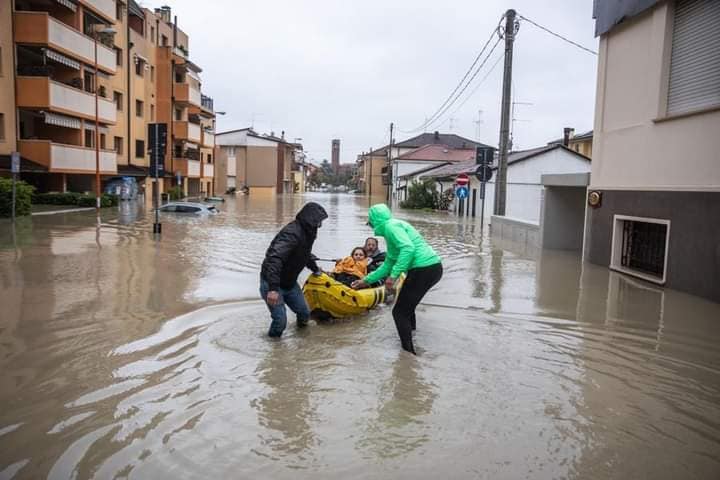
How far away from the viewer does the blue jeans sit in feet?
23.4

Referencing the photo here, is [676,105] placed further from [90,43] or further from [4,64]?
[90,43]

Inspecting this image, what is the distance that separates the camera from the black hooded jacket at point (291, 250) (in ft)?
22.0

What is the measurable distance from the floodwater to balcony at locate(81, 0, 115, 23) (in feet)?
81.1

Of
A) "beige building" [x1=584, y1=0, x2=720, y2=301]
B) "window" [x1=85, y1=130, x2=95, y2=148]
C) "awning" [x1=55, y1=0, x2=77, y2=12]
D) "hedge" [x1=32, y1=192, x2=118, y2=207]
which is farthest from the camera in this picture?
"window" [x1=85, y1=130, x2=95, y2=148]

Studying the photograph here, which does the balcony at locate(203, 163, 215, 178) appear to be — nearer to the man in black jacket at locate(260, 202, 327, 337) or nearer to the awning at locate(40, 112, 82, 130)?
the awning at locate(40, 112, 82, 130)

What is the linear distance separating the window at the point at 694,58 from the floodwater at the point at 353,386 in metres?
3.37

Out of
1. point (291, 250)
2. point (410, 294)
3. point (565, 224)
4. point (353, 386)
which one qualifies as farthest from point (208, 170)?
point (353, 386)

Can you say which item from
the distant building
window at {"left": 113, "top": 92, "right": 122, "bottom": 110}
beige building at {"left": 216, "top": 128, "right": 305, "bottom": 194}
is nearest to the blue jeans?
window at {"left": 113, "top": 92, "right": 122, "bottom": 110}

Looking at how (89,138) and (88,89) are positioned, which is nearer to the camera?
(88,89)

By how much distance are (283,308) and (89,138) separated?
30528 mm

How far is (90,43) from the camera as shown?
3088cm

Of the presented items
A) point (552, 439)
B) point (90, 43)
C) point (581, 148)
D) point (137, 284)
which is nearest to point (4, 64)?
point (90, 43)

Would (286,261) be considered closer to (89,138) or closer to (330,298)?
(330,298)

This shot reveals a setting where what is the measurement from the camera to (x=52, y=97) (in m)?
27.1
